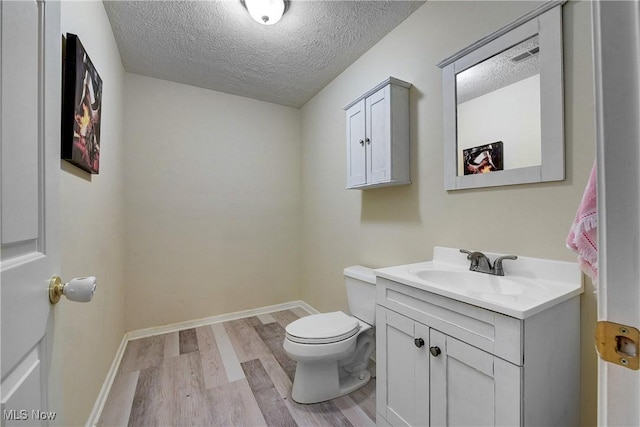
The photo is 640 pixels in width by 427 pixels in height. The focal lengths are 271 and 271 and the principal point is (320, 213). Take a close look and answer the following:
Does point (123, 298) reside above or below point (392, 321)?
below

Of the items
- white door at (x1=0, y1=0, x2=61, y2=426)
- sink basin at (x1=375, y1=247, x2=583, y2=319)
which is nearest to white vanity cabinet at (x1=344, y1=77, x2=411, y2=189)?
sink basin at (x1=375, y1=247, x2=583, y2=319)

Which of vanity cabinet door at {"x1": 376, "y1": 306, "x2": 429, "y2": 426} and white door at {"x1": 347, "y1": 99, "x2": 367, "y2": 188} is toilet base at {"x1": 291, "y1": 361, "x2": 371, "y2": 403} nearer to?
vanity cabinet door at {"x1": 376, "y1": 306, "x2": 429, "y2": 426}

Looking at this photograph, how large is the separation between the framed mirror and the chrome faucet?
345mm

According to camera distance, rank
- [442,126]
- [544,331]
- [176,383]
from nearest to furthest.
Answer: [544,331]
[442,126]
[176,383]

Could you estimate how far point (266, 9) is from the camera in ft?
5.25

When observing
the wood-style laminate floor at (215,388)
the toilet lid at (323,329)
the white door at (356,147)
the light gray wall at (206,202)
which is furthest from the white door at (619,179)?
the light gray wall at (206,202)

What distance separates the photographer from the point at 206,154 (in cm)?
270

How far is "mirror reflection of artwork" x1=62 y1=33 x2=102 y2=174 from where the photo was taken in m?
1.07

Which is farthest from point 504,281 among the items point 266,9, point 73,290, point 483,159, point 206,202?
point 206,202

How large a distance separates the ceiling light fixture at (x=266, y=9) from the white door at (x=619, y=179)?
1.66m

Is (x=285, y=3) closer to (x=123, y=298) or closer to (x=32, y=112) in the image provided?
(x=32, y=112)

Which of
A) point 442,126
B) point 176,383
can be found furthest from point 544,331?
point 176,383

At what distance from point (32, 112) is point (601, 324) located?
3.46 feet

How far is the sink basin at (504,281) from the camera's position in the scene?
894mm
